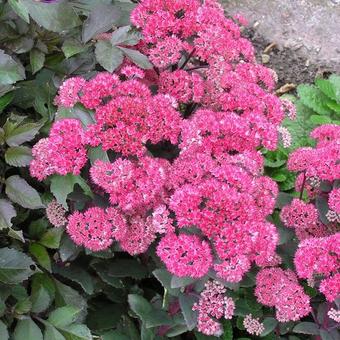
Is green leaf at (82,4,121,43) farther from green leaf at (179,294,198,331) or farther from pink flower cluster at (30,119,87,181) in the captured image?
green leaf at (179,294,198,331)

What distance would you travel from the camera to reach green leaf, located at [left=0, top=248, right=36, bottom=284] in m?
2.23

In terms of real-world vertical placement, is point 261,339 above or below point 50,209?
below

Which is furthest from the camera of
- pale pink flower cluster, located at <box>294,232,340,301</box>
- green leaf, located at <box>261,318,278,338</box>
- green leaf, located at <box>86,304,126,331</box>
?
green leaf, located at <box>86,304,126,331</box>

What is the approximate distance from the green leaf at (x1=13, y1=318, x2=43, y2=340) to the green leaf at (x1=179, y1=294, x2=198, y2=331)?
1.77 ft

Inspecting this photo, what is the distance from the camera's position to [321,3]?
4809 mm

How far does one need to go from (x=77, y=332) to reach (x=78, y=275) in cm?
25

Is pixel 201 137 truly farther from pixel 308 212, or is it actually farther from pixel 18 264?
pixel 18 264

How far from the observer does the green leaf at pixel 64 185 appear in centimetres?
213

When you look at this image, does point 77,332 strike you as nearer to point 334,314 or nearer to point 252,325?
point 252,325

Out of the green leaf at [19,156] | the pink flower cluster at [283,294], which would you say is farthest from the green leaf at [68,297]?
the pink flower cluster at [283,294]

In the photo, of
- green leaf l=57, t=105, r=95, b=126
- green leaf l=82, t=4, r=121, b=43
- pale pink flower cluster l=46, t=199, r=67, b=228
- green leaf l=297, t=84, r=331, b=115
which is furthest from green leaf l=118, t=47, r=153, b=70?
green leaf l=297, t=84, r=331, b=115

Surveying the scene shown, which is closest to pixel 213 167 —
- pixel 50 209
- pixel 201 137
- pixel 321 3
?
pixel 201 137

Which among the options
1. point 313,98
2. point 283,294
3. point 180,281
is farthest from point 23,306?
point 313,98

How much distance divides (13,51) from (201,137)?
904 mm
